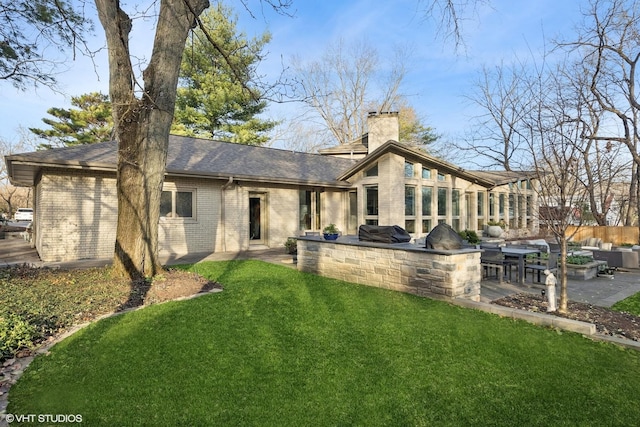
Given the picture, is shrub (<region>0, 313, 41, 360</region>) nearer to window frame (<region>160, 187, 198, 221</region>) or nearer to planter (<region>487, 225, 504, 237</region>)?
window frame (<region>160, 187, 198, 221</region>)

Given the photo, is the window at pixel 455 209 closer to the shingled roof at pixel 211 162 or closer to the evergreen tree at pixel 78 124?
the shingled roof at pixel 211 162

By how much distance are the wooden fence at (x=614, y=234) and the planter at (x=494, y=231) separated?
2775mm

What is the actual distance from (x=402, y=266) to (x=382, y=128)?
501 inches

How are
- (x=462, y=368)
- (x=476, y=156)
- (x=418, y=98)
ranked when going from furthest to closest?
(x=418, y=98) < (x=476, y=156) < (x=462, y=368)

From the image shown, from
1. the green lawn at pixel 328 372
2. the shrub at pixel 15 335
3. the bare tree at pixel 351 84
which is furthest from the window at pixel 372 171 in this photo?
the bare tree at pixel 351 84

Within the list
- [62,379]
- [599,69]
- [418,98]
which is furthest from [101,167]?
[418,98]

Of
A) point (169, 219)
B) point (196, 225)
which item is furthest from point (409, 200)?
point (169, 219)

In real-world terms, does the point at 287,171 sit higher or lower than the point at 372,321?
higher

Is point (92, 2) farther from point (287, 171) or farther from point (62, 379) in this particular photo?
point (287, 171)

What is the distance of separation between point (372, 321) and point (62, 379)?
138 inches

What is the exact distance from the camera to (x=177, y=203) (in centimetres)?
1204

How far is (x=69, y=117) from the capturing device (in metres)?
26.5

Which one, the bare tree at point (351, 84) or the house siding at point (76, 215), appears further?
the bare tree at point (351, 84)

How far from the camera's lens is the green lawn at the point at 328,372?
2.74 meters
